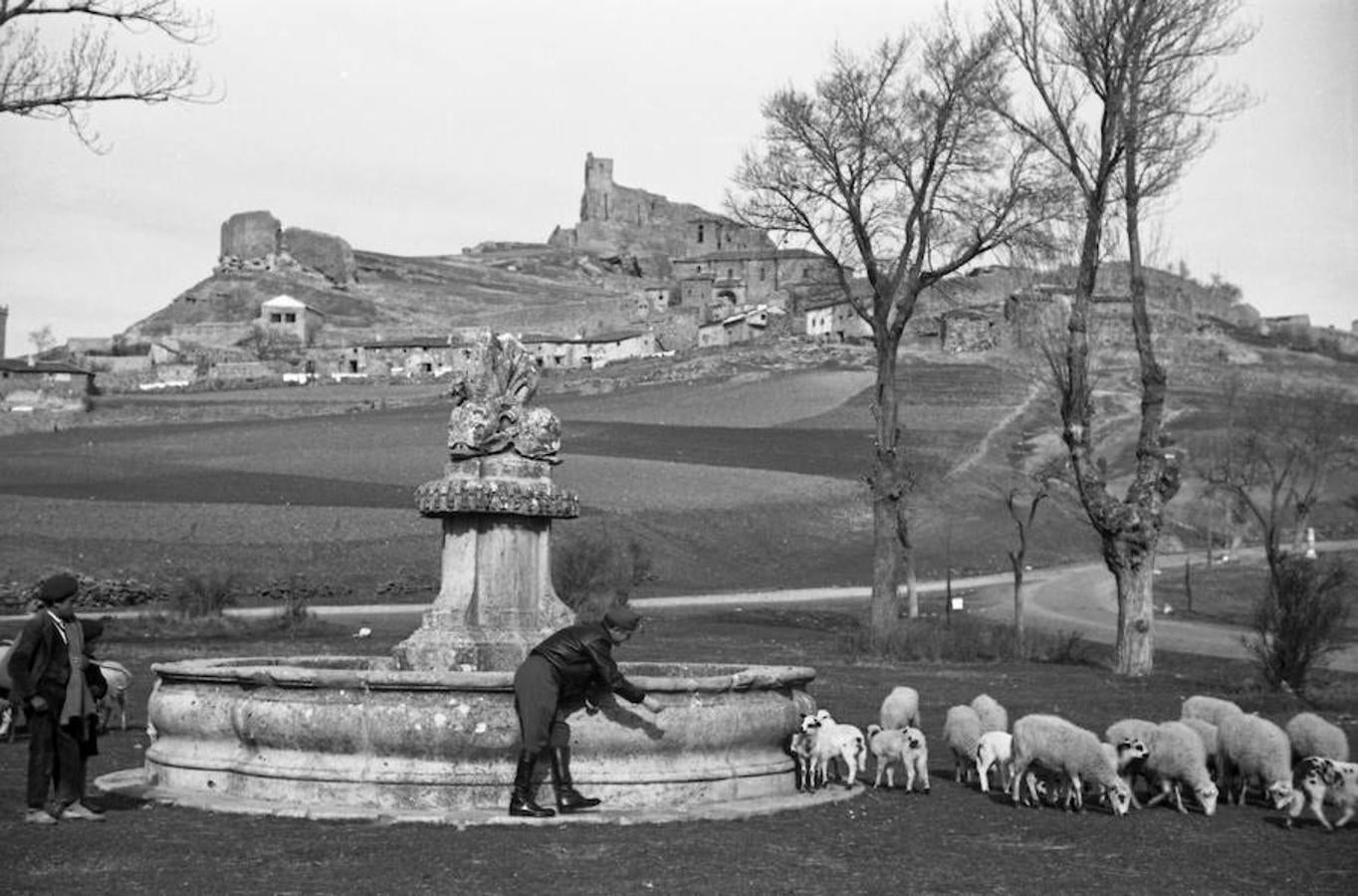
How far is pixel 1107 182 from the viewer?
3064 cm

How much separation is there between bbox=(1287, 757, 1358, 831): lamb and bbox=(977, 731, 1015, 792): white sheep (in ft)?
8.42

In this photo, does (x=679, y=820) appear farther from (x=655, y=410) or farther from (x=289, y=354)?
(x=289, y=354)

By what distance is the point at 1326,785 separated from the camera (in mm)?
14344

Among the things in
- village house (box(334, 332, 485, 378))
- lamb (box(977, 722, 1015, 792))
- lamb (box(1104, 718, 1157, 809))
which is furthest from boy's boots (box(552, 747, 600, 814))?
village house (box(334, 332, 485, 378))

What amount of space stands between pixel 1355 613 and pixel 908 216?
20.4 meters

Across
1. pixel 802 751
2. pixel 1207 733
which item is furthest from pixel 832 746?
pixel 1207 733

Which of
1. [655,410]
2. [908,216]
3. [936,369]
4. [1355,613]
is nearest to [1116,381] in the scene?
[936,369]

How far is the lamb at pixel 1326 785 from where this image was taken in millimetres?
14117

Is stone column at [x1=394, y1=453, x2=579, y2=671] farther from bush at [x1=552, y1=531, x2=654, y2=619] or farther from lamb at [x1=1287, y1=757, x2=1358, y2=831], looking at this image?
bush at [x1=552, y1=531, x2=654, y2=619]

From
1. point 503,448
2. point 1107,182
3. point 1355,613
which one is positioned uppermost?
point 1107,182

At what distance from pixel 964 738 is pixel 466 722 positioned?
591 centimetres

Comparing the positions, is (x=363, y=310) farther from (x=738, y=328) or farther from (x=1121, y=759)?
(x=1121, y=759)

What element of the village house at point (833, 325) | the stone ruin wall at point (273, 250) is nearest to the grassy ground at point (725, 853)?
the village house at point (833, 325)

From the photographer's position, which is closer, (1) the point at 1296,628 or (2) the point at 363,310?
(1) the point at 1296,628
